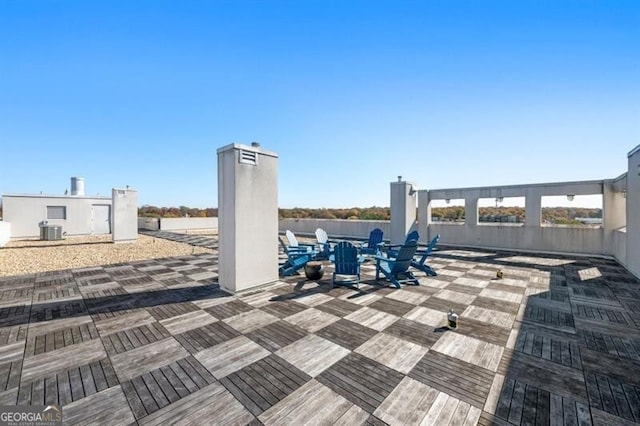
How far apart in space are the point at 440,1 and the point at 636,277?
8.08m

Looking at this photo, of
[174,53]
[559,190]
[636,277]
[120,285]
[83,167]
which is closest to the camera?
[120,285]

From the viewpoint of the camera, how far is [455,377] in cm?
221

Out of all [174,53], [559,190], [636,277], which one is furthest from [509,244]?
[174,53]

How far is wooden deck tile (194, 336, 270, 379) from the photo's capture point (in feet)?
7.72

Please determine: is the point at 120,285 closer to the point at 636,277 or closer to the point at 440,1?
the point at 440,1

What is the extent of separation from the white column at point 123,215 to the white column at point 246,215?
11248 millimetres

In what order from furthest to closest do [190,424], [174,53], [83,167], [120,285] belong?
[83,167], [174,53], [120,285], [190,424]

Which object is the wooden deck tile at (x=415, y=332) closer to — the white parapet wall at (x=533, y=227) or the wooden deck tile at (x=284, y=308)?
the wooden deck tile at (x=284, y=308)

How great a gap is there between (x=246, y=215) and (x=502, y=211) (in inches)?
477

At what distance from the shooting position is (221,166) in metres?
4.79

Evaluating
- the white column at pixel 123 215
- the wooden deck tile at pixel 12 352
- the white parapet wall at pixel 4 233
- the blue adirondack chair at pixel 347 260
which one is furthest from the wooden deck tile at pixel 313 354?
the white parapet wall at pixel 4 233

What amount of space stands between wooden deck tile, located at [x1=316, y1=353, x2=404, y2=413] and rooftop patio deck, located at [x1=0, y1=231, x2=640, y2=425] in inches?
0.5

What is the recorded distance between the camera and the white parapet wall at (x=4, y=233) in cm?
1153

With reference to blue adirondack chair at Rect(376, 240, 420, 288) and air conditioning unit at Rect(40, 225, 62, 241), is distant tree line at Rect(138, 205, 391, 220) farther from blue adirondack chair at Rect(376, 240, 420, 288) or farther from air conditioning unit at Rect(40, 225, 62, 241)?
blue adirondack chair at Rect(376, 240, 420, 288)
